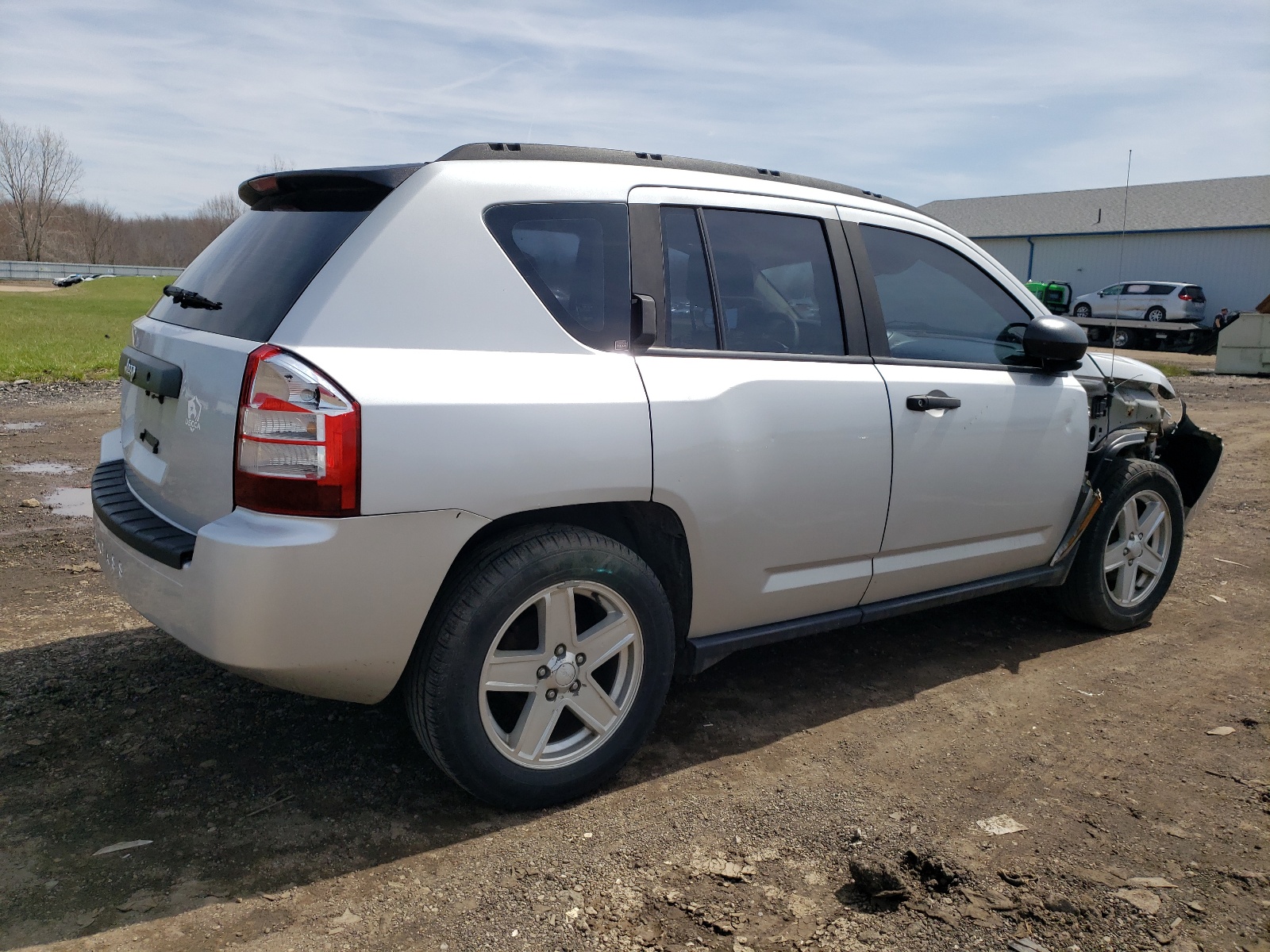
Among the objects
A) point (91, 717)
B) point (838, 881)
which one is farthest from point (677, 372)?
point (91, 717)

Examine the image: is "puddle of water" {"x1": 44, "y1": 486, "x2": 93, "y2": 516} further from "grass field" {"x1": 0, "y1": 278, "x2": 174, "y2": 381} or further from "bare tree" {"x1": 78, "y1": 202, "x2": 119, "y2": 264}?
"bare tree" {"x1": 78, "y1": 202, "x2": 119, "y2": 264}

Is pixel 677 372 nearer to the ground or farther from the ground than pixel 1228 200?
nearer to the ground

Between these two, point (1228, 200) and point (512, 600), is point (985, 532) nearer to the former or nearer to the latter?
point (512, 600)

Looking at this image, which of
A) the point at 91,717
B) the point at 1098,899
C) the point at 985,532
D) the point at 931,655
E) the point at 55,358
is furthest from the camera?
the point at 55,358

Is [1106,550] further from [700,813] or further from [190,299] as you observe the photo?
[190,299]

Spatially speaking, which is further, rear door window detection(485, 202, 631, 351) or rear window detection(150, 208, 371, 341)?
rear door window detection(485, 202, 631, 351)

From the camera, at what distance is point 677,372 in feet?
10.3

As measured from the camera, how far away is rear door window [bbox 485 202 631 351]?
116 inches

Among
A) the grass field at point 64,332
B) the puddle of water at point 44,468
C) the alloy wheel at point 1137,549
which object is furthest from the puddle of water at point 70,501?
the alloy wheel at point 1137,549

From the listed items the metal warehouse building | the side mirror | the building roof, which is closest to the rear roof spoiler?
the side mirror

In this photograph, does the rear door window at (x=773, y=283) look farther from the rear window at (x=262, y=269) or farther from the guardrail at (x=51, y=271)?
the guardrail at (x=51, y=271)

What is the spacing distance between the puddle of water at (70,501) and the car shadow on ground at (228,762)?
2341 millimetres

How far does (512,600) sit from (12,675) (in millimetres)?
2252

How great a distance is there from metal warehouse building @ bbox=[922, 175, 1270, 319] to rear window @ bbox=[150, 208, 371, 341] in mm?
39127
